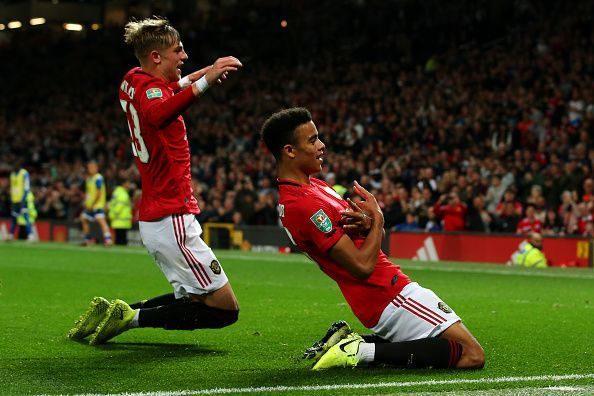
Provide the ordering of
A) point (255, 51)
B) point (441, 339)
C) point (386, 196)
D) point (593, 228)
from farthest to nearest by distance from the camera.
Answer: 1. point (255, 51)
2. point (386, 196)
3. point (593, 228)
4. point (441, 339)

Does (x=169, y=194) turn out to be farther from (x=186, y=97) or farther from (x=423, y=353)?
(x=423, y=353)

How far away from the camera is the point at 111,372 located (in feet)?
21.2

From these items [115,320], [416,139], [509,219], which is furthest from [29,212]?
[115,320]

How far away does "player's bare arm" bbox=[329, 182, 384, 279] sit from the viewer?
6066mm

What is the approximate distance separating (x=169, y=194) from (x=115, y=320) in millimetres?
1072

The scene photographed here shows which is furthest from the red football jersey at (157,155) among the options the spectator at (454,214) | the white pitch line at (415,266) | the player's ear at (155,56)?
the spectator at (454,214)

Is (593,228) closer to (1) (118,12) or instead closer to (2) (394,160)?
(2) (394,160)

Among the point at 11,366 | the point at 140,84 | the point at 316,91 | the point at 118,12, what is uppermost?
the point at 118,12

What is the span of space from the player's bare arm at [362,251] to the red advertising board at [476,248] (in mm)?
12687

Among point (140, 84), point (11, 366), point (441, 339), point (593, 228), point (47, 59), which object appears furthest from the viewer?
point (47, 59)

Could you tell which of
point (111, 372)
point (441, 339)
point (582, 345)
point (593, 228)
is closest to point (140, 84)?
point (111, 372)

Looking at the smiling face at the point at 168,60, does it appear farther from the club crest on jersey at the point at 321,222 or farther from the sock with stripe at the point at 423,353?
the sock with stripe at the point at 423,353

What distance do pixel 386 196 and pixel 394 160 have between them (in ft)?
8.75

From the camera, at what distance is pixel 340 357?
6.30m
